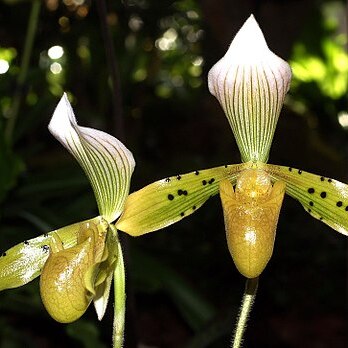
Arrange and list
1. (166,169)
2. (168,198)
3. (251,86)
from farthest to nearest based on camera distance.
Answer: (166,169) → (168,198) → (251,86)

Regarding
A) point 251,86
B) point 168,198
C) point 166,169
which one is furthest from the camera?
point 166,169

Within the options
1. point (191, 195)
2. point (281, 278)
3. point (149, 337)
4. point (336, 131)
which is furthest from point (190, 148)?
point (191, 195)

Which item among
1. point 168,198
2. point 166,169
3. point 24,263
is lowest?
point 166,169

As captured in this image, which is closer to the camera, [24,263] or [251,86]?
[251,86]

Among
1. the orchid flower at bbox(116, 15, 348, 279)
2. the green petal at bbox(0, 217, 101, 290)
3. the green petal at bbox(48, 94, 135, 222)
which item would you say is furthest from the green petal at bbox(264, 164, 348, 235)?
the green petal at bbox(0, 217, 101, 290)

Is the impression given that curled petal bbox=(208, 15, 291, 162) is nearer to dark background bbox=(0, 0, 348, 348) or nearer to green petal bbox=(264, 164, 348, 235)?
green petal bbox=(264, 164, 348, 235)

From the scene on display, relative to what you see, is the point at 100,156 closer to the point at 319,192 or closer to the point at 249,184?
the point at 249,184

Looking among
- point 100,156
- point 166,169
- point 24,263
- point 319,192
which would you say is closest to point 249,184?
point 319,192

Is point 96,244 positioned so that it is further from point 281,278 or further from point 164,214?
point 281,278
